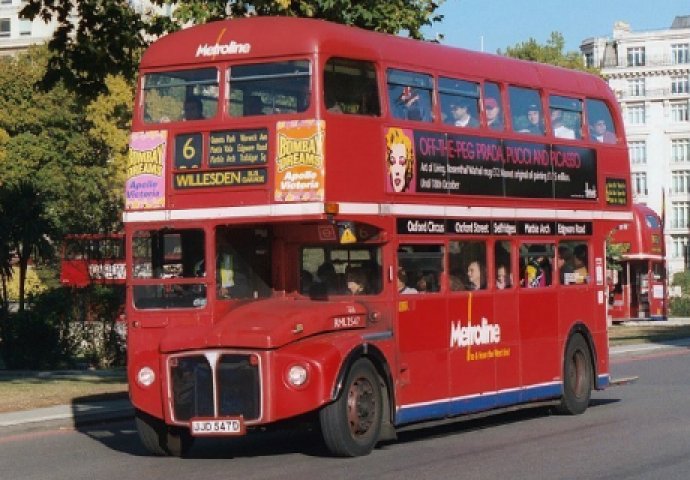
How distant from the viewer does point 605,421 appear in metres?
20.6

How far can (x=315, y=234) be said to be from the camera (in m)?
17.8

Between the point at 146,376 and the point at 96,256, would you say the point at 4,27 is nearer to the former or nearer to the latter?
the point at 96,256

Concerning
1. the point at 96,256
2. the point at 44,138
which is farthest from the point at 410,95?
the point at 44,138

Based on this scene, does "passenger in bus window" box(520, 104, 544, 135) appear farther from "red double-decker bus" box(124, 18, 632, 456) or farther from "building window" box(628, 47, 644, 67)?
"building window" box(628, 47, 644, 67)

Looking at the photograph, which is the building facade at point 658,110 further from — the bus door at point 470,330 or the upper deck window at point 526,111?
the bus door at point 470,330

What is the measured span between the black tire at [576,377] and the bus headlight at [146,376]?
6.58 m

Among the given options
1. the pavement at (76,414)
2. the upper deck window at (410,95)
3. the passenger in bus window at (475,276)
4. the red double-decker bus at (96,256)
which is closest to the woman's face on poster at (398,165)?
the upper deck window at (410,95)

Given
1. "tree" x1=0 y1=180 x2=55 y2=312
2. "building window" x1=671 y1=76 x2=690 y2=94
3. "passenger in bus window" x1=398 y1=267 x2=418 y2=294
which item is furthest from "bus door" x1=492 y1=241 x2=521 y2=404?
"building window" x1=671 y1=76 x2=690 y2=94

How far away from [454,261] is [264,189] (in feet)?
10.4

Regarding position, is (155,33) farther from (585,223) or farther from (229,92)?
(229,92)

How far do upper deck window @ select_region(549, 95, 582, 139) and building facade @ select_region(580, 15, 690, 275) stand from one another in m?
137

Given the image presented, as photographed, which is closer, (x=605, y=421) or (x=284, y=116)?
(x=284, y=116)

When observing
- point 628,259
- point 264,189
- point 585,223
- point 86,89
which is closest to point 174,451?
point 264,189

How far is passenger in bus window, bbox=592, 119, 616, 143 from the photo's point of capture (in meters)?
22.9
